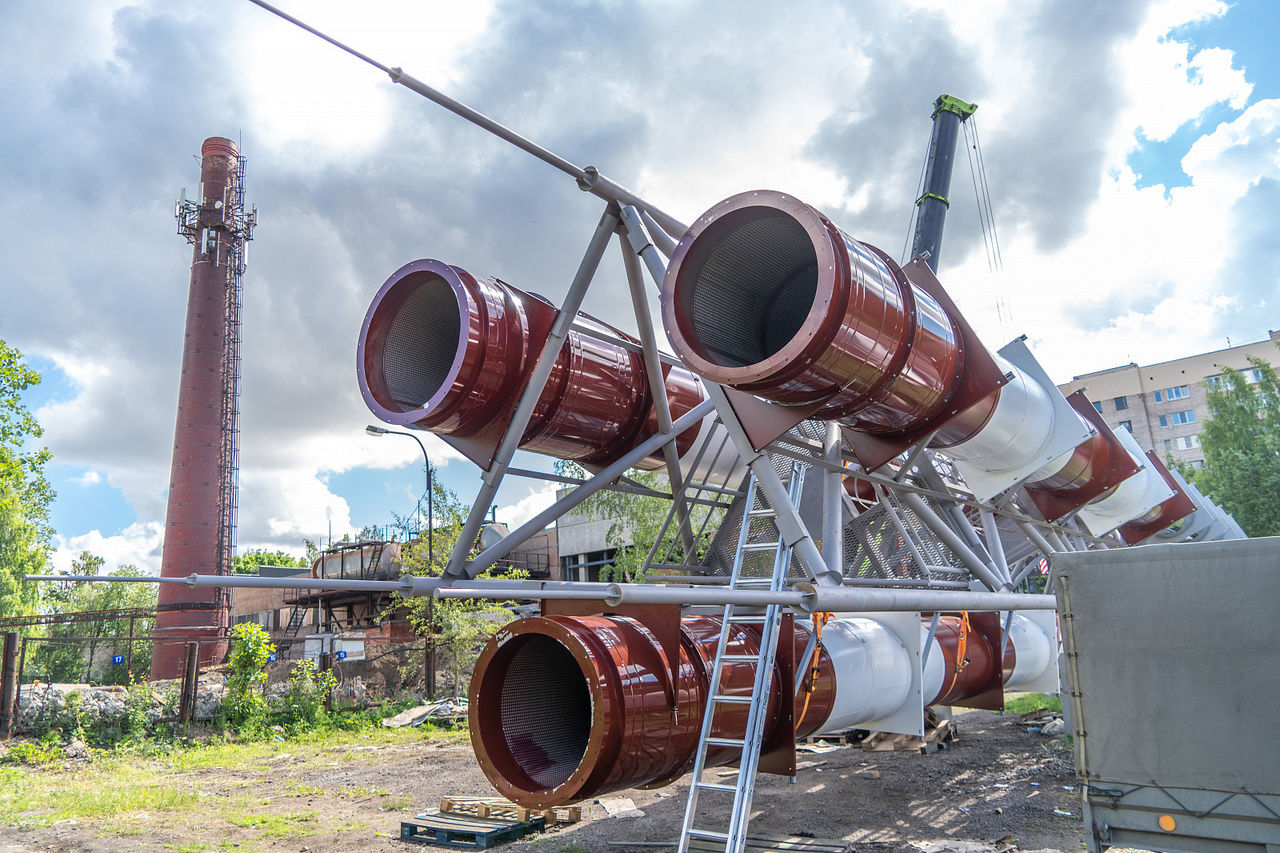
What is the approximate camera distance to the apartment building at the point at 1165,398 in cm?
5653

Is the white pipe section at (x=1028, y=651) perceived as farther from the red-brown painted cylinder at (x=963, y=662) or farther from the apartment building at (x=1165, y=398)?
the apartment building at (x=1165, y=398)

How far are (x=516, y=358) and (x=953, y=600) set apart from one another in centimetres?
323

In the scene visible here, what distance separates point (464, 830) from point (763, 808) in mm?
3045

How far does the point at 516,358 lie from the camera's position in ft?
18.4

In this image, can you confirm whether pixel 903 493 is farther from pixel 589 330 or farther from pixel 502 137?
pixel 502 137

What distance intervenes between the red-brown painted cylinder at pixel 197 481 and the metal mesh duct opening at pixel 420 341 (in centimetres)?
2607

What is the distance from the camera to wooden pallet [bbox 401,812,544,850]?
754 centimetres

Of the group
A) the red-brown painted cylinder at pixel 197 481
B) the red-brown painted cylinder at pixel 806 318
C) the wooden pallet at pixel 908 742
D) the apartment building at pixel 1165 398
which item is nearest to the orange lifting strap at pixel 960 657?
the wooden pallet at pixel 908 742

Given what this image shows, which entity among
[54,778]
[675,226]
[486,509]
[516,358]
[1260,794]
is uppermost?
[675,226]

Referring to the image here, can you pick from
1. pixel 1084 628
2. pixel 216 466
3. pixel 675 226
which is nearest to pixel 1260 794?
pixel 1084 628

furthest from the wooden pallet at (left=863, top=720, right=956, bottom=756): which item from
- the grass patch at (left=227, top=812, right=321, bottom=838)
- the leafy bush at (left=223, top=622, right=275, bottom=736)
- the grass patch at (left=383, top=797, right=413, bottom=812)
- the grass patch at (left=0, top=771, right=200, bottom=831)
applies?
the leafy bush at (left=223, top=622, right=275, bottom=736)

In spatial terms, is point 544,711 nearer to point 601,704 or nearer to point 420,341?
point 601,704

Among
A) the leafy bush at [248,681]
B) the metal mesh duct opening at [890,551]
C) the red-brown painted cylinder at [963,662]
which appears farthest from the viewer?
the leafy bush at [248,681]

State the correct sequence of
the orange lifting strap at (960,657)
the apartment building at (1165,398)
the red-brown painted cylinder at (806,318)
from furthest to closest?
the apartment building at (1165,398), the orange lifting strap at (960,657), the red-brown painted cylinder at (806,318)
